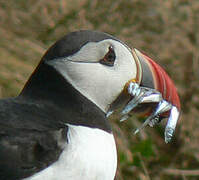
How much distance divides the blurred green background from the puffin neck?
1981 millimetres

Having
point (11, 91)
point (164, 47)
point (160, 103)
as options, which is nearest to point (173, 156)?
point (164, 47)

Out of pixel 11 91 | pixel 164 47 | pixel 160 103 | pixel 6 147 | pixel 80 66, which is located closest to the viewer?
pixel 6 147

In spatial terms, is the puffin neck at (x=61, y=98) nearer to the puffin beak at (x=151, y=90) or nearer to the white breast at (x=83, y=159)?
the white breast at (x=83, y=159)

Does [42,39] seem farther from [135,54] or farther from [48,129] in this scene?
[48,129]

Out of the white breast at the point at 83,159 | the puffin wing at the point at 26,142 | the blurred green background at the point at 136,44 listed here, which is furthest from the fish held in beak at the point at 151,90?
the blurred green background at the point at 136,44

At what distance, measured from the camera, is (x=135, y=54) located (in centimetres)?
310

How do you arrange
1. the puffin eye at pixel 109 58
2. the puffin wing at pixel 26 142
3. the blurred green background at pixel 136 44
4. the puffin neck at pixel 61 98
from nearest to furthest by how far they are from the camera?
the puffin wing at pixel 26 142, the puffin neck at pixel 61 98, the puffin eye at pixel 109 58, the blurred green background at pixel 136 44

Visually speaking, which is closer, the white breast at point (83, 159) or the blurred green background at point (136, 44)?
the white breast at point (83, 159)

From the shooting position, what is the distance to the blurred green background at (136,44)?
543 centimetres

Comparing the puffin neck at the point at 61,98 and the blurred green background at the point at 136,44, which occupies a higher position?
the puffin neck at the point at 61,98

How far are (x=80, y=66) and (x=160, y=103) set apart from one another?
467mm

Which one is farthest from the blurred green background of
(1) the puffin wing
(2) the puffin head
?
(1) the puffin wing

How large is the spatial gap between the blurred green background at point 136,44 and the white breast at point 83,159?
208 cm

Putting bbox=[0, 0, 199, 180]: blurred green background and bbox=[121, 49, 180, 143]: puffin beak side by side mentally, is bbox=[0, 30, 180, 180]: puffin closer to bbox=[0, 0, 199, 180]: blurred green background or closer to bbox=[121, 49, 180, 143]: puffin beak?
bbox=[121, 49, 180, 143]: puffin beak
